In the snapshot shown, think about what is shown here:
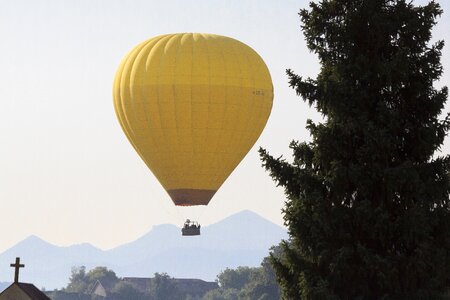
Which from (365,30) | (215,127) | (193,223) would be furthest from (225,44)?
(365,30)

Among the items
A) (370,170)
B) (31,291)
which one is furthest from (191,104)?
(370,170)

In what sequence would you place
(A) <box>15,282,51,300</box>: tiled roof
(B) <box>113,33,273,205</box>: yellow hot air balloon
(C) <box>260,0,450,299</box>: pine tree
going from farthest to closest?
(B) <box>113,33,273,205</box>: yellow hot air balloon
(A) <box>15,282,51,300</box>: tiled roof
(C) <box>260,0,450,299</box>: pine tree

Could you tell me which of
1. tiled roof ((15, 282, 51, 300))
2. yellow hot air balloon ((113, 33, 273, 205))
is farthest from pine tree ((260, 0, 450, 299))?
Answer: yellow hot air balloon ((113, 33, 273, 205))

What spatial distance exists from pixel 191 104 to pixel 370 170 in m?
42.8

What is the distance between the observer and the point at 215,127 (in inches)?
3489

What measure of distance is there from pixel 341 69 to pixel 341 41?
1.31m

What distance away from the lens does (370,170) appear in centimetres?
4575

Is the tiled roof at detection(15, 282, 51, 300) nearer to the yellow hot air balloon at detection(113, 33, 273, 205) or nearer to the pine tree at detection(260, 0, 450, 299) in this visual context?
the pine tree at detection(260, 0, 450, 299)

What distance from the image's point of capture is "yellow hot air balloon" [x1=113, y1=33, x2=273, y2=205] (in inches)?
3450

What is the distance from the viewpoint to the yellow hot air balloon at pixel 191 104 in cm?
8762

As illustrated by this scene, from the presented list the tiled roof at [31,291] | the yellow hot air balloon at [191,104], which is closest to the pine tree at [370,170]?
the tiled roof at [31,291]

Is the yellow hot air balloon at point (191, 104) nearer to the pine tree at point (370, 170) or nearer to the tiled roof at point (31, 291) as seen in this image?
the tiled roof at point (31, 291)

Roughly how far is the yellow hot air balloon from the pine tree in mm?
39457

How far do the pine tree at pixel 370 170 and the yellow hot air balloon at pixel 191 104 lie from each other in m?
39.5
